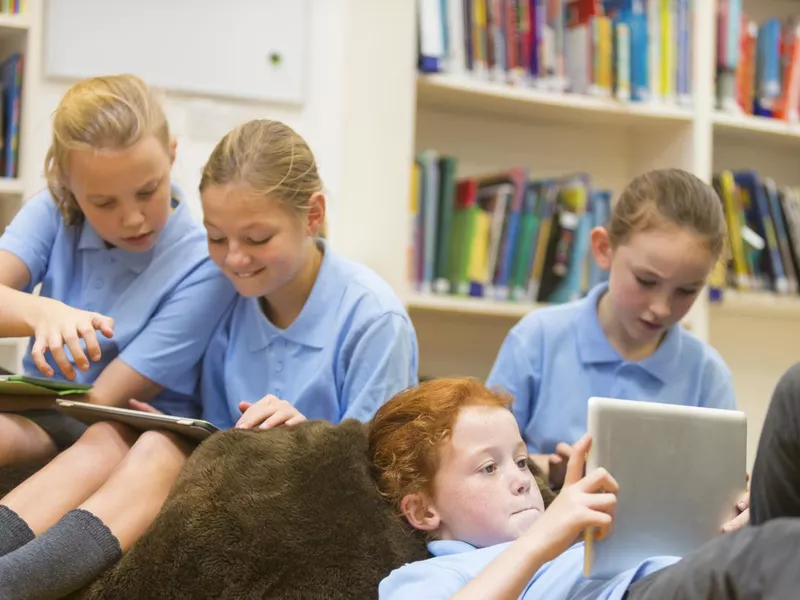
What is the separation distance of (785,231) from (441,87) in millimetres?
1140

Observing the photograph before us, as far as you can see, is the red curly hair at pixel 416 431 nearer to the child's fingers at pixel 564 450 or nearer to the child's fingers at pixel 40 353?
the child's fingers at pixel 564 450

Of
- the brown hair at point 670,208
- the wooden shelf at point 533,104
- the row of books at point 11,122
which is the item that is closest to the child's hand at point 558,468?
the brown hair at point 670,208

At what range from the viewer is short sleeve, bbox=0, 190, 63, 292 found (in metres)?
1.81

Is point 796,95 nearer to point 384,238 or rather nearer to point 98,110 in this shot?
point 384,238

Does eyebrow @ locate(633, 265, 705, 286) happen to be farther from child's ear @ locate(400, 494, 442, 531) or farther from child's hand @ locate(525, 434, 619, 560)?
child's hand @ locate(525, 434, 619, 560)

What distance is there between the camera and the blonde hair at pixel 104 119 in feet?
5.45

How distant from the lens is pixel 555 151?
3107 mm

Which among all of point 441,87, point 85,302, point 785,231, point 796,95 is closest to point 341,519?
point 85,302

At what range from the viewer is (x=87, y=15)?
253 centimetres

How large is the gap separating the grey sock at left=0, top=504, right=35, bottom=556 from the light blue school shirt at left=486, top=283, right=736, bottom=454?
941 mm

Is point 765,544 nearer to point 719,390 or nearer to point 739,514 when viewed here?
point 739,514

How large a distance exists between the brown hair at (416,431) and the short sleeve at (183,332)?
43 centimetres

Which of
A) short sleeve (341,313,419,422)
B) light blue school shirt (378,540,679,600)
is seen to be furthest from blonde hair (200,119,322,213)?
light blue school shirt (378,540,679,600)

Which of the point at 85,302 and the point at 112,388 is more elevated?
the point at 85,302
